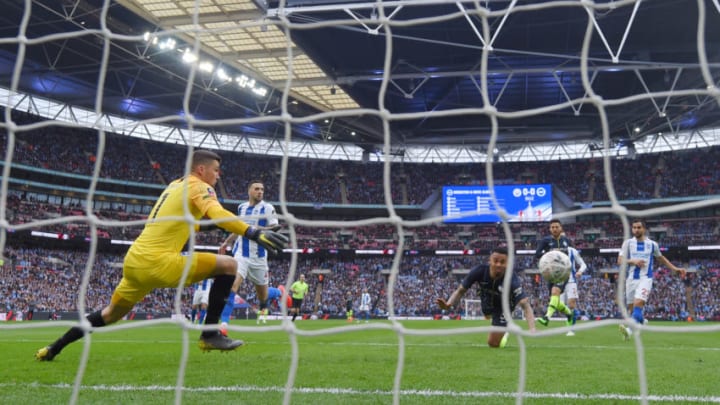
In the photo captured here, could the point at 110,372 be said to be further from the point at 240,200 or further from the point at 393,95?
the point at 240,200

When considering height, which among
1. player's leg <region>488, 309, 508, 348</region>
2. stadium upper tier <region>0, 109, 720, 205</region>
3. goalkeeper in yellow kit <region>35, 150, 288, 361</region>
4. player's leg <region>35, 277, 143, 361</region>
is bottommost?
A: player's leg <region>488, 309, 508, 348</region>

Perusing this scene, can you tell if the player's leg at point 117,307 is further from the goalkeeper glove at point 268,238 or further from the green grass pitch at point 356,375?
the goalkeeper glove at point 268,238

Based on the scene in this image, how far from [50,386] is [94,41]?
23.6m

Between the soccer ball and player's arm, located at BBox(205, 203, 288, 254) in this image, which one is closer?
player's arm, located at BBox(205, 203, 288, 254)

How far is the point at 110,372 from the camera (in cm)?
535

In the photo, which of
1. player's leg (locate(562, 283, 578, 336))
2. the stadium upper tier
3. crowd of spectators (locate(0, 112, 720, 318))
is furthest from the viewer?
the stadium upper tier

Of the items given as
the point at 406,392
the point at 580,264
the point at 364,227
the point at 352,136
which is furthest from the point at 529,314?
the point at 352,136

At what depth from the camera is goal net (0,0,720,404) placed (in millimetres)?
5652

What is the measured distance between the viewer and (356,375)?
16.8 feet

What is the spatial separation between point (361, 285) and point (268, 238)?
36.1m

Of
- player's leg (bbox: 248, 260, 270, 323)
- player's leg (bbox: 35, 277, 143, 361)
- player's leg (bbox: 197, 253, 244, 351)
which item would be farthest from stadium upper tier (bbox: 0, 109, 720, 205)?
player's leg (bbox: 197, 253, 244, 351)

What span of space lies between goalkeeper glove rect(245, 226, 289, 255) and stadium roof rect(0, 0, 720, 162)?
11.3m

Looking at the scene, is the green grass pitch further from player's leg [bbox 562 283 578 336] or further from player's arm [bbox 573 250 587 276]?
player's leg [bbox 562 283 578 336]

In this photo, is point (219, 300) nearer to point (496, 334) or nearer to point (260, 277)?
point (260, 277)
